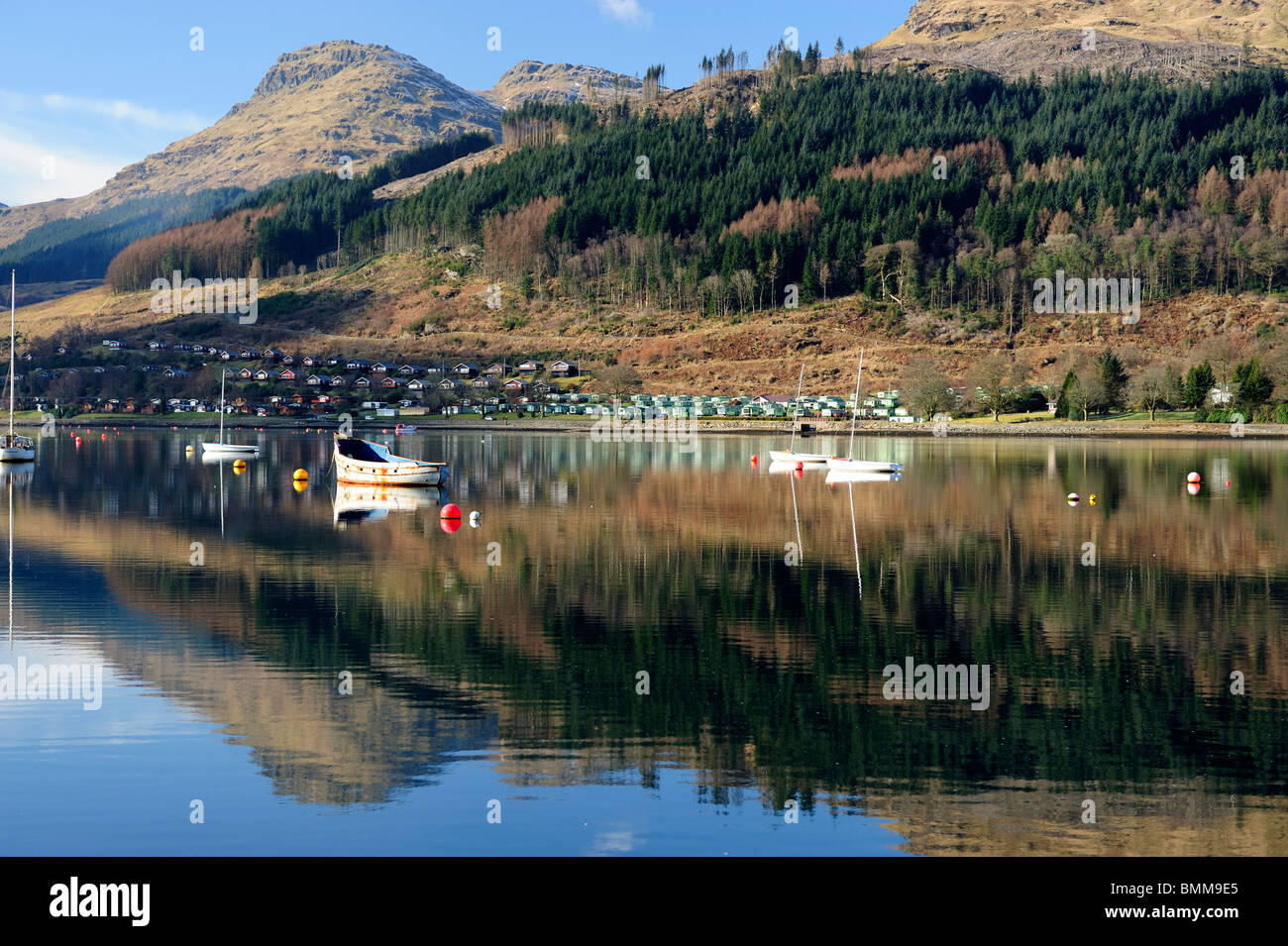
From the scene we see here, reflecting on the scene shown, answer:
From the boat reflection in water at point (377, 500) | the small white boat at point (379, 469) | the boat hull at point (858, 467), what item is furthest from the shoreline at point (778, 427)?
the boat reflection in water at point (377, 500)

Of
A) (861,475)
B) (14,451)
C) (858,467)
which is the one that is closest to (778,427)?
(858,467)

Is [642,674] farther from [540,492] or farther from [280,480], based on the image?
[280,480]

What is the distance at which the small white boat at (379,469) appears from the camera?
61.6m

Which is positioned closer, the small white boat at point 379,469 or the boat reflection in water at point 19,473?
the small white boat at point 379,469

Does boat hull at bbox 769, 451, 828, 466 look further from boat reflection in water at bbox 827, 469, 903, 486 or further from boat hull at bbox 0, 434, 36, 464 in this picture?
boat hull at bbox 0, 434, 36, 464

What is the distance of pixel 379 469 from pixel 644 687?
44.1 meters

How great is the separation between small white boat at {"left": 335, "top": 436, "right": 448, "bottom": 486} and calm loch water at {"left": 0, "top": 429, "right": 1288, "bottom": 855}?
15916 millimetres

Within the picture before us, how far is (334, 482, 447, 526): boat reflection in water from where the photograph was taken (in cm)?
4894

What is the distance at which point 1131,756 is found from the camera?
1672cm

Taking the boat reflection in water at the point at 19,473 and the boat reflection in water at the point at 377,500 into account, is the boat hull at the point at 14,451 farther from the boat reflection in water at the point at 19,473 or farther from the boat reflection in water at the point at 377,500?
the boat reflection in water at the point at 377,500

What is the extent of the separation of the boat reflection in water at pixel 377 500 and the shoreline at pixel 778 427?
72.9 m

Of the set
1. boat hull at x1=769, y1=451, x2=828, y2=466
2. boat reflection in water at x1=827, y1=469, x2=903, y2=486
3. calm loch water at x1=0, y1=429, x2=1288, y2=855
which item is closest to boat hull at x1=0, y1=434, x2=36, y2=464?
calm loch water at x1=0, y1=429, x2=1288, y2=855
